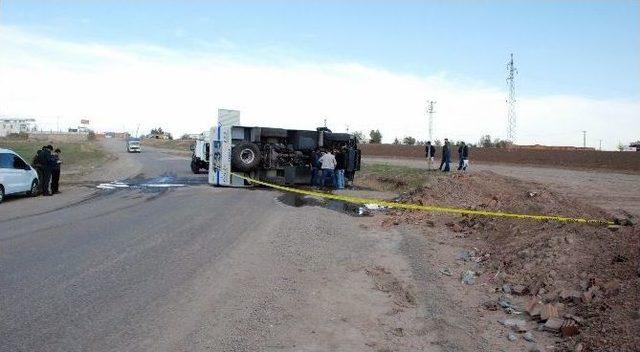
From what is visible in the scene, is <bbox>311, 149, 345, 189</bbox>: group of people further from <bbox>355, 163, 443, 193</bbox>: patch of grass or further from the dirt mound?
the dirt mound

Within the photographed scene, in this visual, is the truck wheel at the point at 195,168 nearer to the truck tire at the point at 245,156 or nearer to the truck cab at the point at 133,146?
the truck tire at the point at 245,156

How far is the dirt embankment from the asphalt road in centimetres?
3626

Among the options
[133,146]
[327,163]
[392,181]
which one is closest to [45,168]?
[327,163]

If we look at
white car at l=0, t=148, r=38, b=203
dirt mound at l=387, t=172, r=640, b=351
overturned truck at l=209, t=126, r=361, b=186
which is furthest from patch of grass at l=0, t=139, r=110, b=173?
dirt mound at l=387, t=172, r=640, b=351

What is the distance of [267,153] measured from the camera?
19.7 metres

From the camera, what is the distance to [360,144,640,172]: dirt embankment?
41.8 meters

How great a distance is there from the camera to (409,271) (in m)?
8.31

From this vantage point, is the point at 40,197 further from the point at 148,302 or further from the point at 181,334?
the point at 181,334

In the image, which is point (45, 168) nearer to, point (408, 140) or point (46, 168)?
point (46, 168)

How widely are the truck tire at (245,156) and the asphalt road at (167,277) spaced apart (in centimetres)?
598

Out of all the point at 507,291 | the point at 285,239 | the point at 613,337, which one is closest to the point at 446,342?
the point at 613,337

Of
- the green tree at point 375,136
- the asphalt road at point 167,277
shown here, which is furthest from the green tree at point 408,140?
the asphalt road at point 167,277

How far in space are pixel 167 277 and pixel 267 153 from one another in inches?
498

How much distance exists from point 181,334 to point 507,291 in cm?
435
